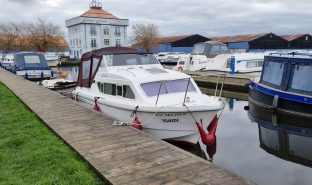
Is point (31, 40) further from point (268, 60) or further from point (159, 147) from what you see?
point (159, 147)

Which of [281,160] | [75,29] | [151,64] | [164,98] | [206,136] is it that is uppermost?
[75,29]

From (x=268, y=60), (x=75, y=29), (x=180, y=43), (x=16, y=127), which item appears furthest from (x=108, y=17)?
(x=16, y=127)

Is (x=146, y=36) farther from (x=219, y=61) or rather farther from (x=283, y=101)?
(x=283, y=101)

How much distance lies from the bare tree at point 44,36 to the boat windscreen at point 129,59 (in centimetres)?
6766

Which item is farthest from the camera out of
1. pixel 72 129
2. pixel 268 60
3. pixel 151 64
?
pixel 268 60

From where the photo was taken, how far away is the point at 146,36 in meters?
77.4

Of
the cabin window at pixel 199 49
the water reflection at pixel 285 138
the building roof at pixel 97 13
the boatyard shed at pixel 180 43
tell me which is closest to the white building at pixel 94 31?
the building roof at pixel 97 13

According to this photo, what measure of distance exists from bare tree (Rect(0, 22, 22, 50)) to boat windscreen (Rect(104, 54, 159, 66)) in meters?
76.2

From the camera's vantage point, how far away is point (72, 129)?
29.3 feet

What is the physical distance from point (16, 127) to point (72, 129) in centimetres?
185

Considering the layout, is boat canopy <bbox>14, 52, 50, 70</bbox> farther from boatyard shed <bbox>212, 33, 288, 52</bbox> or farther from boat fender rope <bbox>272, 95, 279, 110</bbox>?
boatyard shed <bbox>212, 33, 288, 52</bbox>


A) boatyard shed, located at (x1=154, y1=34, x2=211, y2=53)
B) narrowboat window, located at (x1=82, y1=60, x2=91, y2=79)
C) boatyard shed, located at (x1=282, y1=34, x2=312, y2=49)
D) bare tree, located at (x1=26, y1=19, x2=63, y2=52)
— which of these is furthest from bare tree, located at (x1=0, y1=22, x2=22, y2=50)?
narrowboat window, located at (x1=82, y1=60, x2=91, y2=79)

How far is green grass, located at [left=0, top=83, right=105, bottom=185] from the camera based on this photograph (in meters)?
5.65

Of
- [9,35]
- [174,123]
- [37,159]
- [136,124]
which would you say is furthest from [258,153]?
[9,35]
